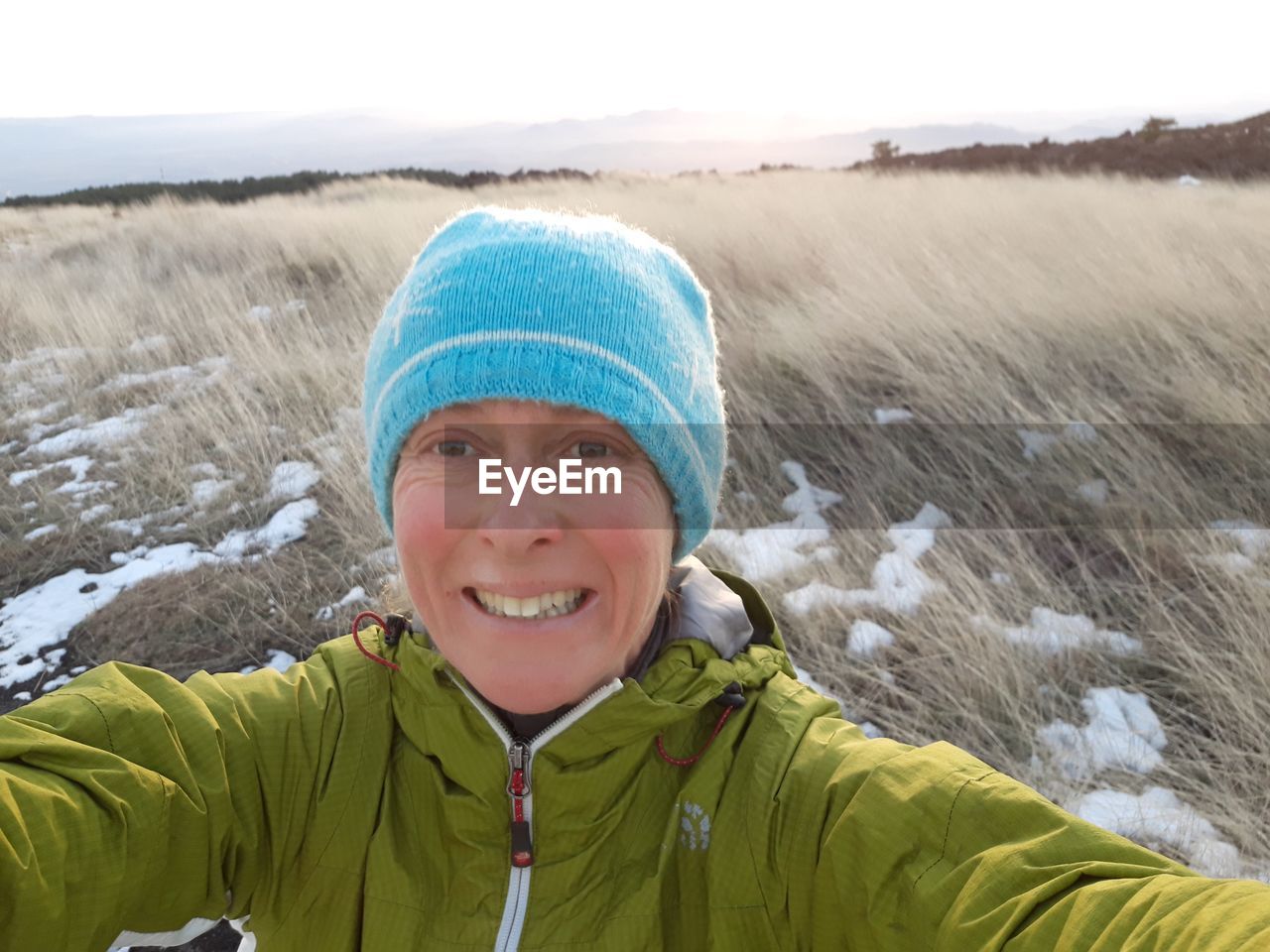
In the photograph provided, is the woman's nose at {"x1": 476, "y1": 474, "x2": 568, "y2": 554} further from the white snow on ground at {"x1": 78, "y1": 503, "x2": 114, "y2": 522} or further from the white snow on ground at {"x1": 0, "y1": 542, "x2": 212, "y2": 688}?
the white snow on ground at {"x1": 78, "y1": 503, "x2": 114, "y2": 522}

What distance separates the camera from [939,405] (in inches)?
179

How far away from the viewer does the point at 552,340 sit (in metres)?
1.42

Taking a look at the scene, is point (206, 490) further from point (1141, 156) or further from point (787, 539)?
point (1141, 156)

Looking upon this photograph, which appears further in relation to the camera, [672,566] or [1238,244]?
[1238,244]

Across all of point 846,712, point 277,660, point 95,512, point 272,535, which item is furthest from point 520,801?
point 95,512

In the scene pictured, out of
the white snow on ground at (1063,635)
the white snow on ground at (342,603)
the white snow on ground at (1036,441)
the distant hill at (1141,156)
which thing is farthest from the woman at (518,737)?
the distant hill at (1141,156)

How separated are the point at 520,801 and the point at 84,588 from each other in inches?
130

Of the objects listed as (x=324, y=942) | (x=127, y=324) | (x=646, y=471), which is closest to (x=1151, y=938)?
(x=646, y=471)

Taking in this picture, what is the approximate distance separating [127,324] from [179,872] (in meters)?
7.34

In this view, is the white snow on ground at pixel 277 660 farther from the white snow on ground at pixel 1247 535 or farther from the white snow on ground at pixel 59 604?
the white snow on ground at pixel 1247 535

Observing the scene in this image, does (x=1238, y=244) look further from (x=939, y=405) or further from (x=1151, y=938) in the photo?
(x=1151, y=938)

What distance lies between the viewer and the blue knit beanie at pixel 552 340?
141 centimetres

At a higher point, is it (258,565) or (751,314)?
(751,314)

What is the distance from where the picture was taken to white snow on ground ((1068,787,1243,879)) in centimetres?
216
